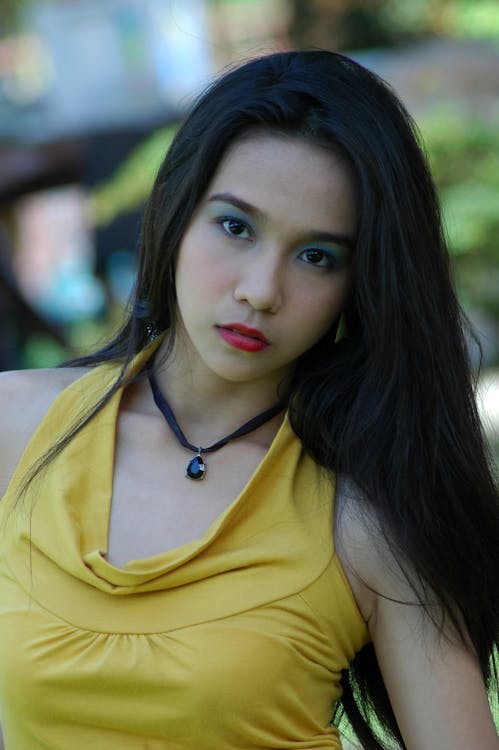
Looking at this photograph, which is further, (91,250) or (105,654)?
(91,250)

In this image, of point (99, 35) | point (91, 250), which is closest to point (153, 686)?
point (91, 250)

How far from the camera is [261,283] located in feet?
6.00

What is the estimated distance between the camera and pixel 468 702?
1.84 meters

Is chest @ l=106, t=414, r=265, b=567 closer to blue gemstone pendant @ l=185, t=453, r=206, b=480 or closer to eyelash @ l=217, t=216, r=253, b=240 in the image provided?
blue gemstone pendant @ l=185, t=453, r=206, b=480

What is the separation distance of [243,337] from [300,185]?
24cm

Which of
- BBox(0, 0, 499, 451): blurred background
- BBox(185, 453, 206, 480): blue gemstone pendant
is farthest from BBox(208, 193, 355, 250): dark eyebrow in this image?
BBox(0, 0, 499, 451): blurred background

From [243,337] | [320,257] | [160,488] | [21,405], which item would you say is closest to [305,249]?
[320,257]

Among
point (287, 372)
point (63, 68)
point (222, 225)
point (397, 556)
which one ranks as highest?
point (63, 68)

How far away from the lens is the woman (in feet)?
5.92

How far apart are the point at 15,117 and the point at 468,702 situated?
38.7ft

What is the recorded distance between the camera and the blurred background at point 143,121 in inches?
303

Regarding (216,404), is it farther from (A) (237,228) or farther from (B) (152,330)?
(A) (237,228)

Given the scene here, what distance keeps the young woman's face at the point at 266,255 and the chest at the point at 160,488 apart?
16 cm

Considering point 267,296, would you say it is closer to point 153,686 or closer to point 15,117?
point 153,686
